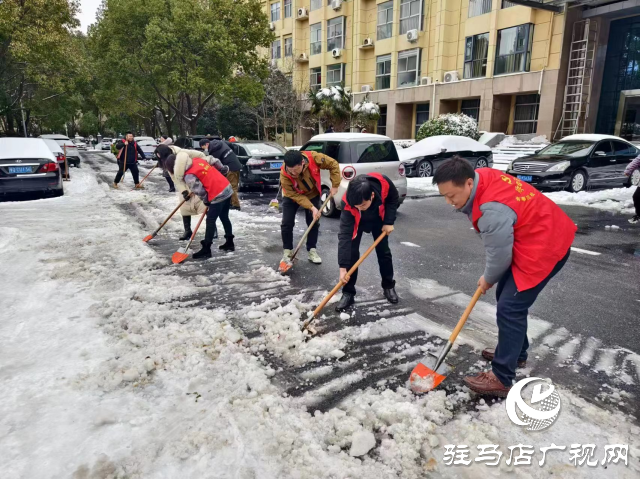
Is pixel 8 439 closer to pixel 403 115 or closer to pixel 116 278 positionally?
pixel 116 278

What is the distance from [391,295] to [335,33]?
2986cm

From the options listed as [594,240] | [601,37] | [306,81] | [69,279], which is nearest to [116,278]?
[69,279]

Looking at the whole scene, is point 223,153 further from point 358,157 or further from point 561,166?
point 561,166

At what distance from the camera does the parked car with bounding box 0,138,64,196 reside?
9.29 metres

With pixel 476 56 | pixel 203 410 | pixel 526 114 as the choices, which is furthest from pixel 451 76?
pixel 203 410

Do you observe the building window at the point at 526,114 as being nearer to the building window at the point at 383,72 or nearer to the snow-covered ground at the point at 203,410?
the building window at the point at 383,72

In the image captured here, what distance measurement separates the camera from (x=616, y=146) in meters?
11.6

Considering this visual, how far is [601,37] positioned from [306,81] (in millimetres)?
20118

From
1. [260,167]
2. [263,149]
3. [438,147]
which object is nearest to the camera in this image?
[260,167]

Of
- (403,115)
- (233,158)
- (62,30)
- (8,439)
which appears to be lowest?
(8,439)

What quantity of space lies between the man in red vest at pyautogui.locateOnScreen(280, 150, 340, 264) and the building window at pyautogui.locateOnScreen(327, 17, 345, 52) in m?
27.3

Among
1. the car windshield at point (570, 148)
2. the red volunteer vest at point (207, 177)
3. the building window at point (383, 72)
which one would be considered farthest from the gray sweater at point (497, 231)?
the building window at point (383, 72)

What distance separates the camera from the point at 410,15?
24891 mm

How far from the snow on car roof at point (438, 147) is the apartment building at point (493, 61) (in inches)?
268
